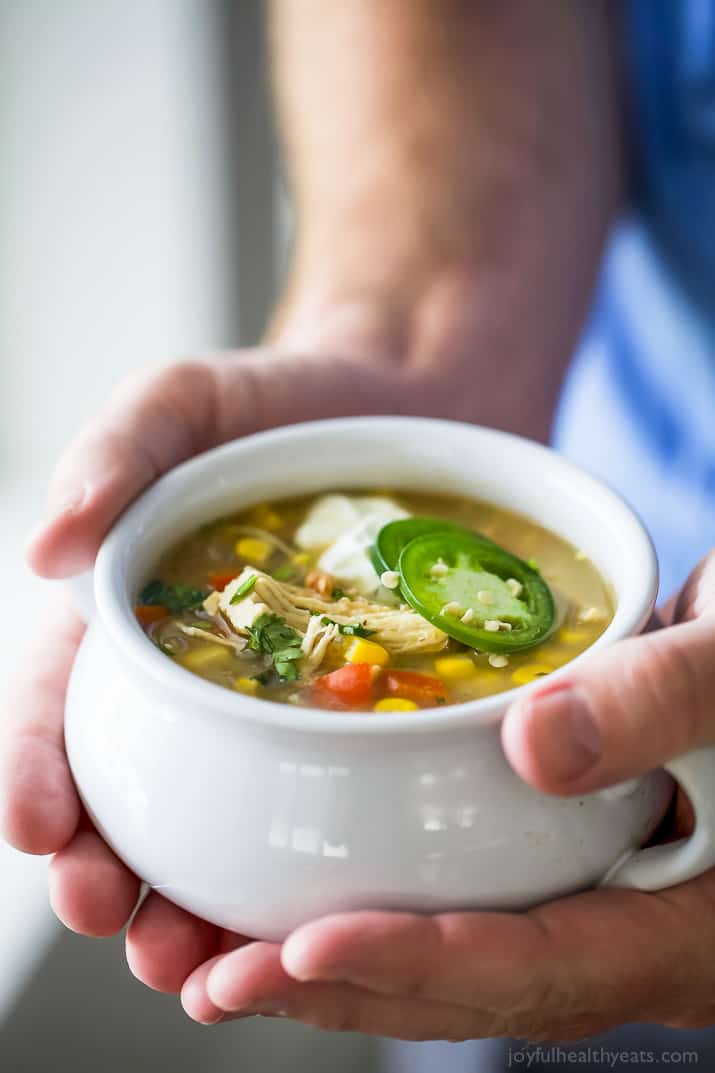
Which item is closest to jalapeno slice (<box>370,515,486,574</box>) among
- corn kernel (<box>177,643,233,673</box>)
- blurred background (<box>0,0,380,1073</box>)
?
corn kernel (<box>177,643,233,673</box>)

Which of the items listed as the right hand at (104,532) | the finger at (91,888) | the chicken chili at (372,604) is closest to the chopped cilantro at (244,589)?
the chicken chili at (372,604)

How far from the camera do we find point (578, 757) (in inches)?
50.5

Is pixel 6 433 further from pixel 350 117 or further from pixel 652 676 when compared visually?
pixel 652 676

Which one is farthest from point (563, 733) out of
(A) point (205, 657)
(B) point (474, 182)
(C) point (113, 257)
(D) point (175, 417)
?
(C) point (113, 257)

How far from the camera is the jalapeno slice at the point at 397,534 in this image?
1724 mm

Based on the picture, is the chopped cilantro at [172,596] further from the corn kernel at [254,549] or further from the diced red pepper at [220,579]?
the corn kernel at [254,549]

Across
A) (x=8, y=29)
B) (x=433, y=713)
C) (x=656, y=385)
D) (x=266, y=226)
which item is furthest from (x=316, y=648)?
(x=266, y=226)

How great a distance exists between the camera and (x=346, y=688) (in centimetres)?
149

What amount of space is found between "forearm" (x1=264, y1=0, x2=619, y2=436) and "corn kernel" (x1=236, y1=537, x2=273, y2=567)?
2.58 ft

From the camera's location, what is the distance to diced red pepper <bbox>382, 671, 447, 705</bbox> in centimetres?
149

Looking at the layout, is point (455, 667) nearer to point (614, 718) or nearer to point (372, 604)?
point (372, 604)

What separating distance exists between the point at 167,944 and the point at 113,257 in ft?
9.96

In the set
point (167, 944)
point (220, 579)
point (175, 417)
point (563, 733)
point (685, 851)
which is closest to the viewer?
point (563, 733)

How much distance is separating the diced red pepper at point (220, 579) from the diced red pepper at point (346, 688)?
297 mm
